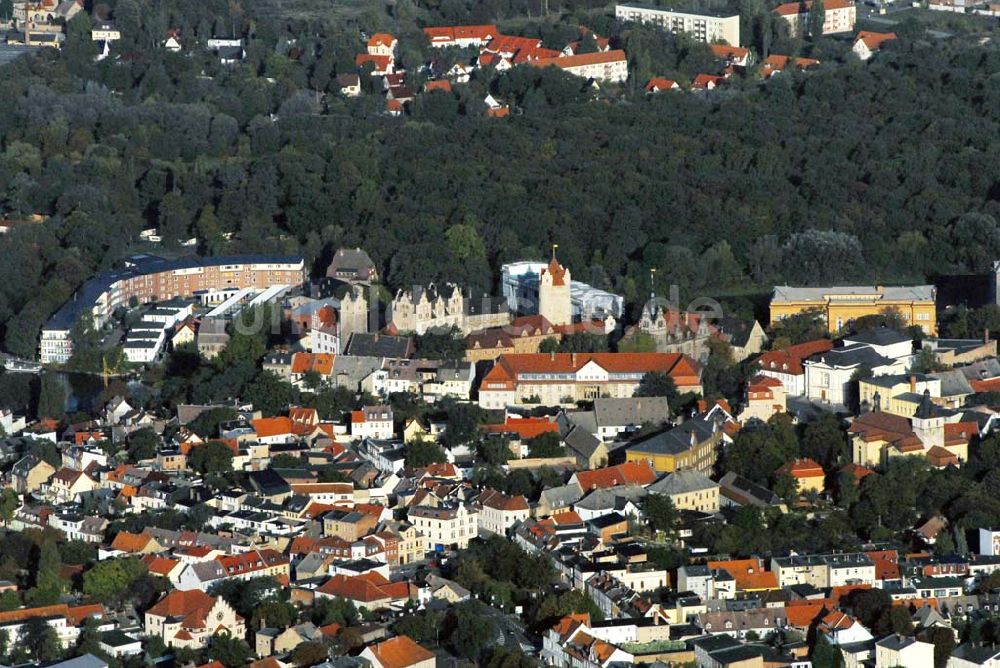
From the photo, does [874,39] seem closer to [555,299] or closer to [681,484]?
[555,299]

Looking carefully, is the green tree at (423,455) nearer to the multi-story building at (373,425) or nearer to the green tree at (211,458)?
the multi-story building at (373,425)

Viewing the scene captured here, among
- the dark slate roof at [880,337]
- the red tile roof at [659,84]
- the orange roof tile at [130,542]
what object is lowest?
the orange roof tile at [130,542]

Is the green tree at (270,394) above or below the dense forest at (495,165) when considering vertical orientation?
below

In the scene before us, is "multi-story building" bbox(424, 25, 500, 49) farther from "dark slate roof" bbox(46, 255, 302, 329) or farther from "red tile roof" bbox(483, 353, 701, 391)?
"red tile roof" bbox(483, 353, 701, 391)

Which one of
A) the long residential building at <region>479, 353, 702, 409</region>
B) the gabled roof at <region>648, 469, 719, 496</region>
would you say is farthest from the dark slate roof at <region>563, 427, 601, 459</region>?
the long residential building at <region>479, 353, 702, 409</region>

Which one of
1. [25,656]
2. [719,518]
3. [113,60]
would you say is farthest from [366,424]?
[113,60]

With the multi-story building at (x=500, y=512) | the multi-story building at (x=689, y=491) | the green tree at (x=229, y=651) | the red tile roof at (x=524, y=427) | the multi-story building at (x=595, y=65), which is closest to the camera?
the green tree at (x=229, y=651)

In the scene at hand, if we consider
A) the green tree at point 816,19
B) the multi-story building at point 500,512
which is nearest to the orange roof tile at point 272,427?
the multi-story building at point 500,512
